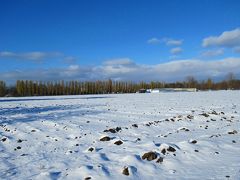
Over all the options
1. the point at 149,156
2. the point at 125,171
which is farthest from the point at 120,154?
the point at 125,171

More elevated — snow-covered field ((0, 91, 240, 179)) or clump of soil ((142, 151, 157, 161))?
clump of soil ((142, 151, 157, 161))

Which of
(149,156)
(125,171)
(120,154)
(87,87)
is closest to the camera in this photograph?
(125,171)

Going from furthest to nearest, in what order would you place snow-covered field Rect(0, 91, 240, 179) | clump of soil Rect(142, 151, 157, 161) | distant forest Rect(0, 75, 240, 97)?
distant forest Rect(0, 75, 240, 97)
clump of soil Rect(142, 151, 157, 161)
snow-covered field Rect(0, 91, 240, 179)

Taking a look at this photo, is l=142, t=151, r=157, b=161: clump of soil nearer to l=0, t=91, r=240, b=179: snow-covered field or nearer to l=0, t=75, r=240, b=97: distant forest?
l=0, t=91, r=240, b=179: snow-covered field

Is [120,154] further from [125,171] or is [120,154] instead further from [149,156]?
[125,171]

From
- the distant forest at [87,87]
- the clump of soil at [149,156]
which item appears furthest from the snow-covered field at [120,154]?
the distant forest at [87,87]

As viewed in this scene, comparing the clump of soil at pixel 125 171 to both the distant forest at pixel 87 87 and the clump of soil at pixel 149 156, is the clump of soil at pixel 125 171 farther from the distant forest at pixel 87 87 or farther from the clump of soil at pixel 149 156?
the distant forest at pixel 87 87

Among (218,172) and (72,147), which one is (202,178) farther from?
(72,147)

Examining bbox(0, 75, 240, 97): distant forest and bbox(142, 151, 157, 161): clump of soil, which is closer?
bbox(142, 151, 157, 161): clump of soil

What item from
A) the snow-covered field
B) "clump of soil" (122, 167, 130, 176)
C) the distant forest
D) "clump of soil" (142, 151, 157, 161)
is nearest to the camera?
"clump of soil" (122, 167, 130, 176)

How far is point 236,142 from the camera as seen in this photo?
1054cm

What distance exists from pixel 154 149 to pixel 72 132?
5.61m

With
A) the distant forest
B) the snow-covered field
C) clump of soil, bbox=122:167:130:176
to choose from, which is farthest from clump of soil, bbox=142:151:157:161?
the distant forest

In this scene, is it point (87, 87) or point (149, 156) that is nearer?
point (149, 156)
